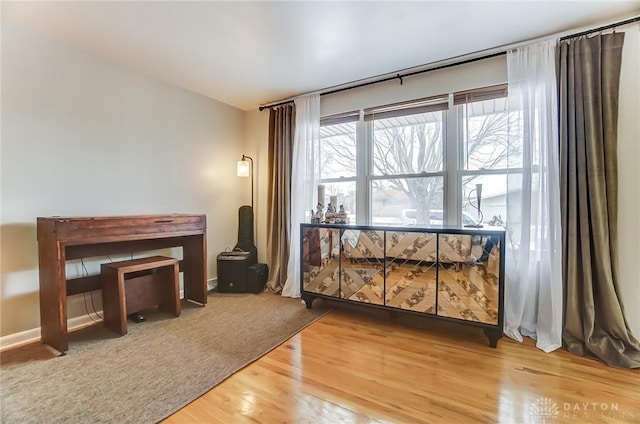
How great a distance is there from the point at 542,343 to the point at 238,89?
3707 mm

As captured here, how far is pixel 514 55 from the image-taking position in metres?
2.34

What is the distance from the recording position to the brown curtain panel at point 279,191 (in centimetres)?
350

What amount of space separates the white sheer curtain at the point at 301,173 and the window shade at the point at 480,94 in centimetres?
148

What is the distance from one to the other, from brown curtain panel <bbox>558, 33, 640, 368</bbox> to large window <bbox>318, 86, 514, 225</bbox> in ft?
1.46

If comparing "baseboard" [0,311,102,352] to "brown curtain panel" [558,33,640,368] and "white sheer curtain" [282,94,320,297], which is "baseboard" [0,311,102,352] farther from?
"brown curtain panel" [558,33,640,368]

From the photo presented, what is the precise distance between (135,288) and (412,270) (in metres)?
2.43

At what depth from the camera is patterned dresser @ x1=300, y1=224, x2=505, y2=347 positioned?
2166mm

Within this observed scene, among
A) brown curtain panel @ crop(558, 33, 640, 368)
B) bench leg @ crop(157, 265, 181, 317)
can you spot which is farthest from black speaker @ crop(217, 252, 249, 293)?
brown curtain panel @ crop(558, 33, 640, 368)

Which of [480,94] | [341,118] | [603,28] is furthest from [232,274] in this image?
[603,28]

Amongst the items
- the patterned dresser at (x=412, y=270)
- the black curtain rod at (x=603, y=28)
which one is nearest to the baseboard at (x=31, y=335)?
the patterned dresser at (x=412, y=270)

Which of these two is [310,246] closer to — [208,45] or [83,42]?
[208,45]

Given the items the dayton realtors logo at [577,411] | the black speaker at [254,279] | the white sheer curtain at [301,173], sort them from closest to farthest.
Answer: the dayton realtors logo at [577,411] < the white sheer curtain at [301,173] < the black speaker at [254,279]

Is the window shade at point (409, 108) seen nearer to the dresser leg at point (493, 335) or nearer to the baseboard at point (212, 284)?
the dresser leg at point (493, 335)

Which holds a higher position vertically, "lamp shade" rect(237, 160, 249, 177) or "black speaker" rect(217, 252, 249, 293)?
"lamp shade" rect(237, 160, 249, 177)
